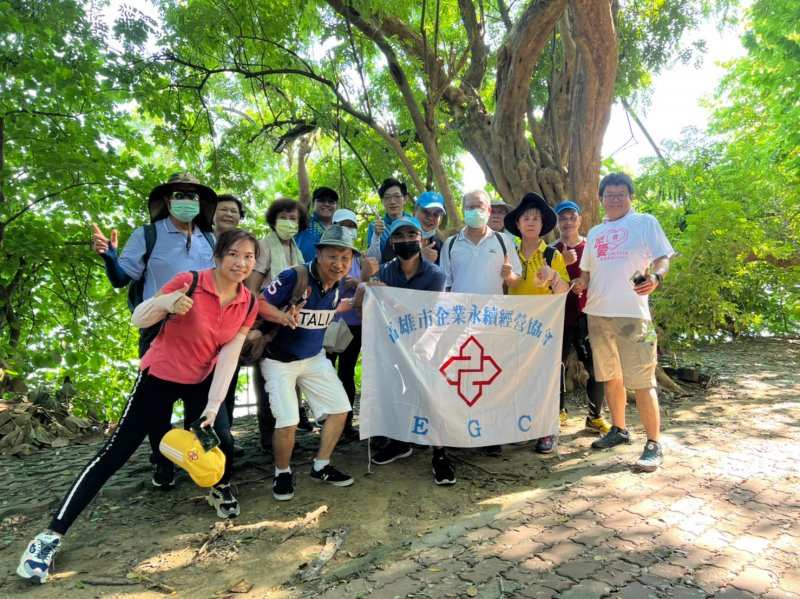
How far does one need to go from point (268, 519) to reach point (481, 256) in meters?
2.46

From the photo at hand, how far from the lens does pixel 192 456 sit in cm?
266

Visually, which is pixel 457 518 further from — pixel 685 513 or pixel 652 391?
pixel 652 391

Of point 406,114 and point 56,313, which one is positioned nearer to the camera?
point 56,313

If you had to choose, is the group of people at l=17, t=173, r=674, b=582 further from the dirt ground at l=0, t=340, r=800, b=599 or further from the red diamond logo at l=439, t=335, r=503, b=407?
the red diamond logo at l=439, t=335, r=503, b=407

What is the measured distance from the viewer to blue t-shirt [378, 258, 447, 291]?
3.88 metres

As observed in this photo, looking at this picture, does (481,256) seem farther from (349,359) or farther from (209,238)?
(209,238)

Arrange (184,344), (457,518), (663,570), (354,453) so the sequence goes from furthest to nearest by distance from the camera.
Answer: (354,453), (457,518), (184,344), (663,570)

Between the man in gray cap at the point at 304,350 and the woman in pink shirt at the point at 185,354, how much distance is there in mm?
304

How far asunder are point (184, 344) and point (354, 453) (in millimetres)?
1936

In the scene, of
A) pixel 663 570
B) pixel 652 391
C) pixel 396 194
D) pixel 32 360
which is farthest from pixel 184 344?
pixel 32 360

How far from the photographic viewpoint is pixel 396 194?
4656 millimetres

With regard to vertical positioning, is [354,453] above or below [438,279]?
below

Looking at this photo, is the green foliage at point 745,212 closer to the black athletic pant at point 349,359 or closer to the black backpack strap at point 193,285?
the black athletic pant at point 349,359

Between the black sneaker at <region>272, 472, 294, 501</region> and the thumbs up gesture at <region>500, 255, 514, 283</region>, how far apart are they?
2197mm
